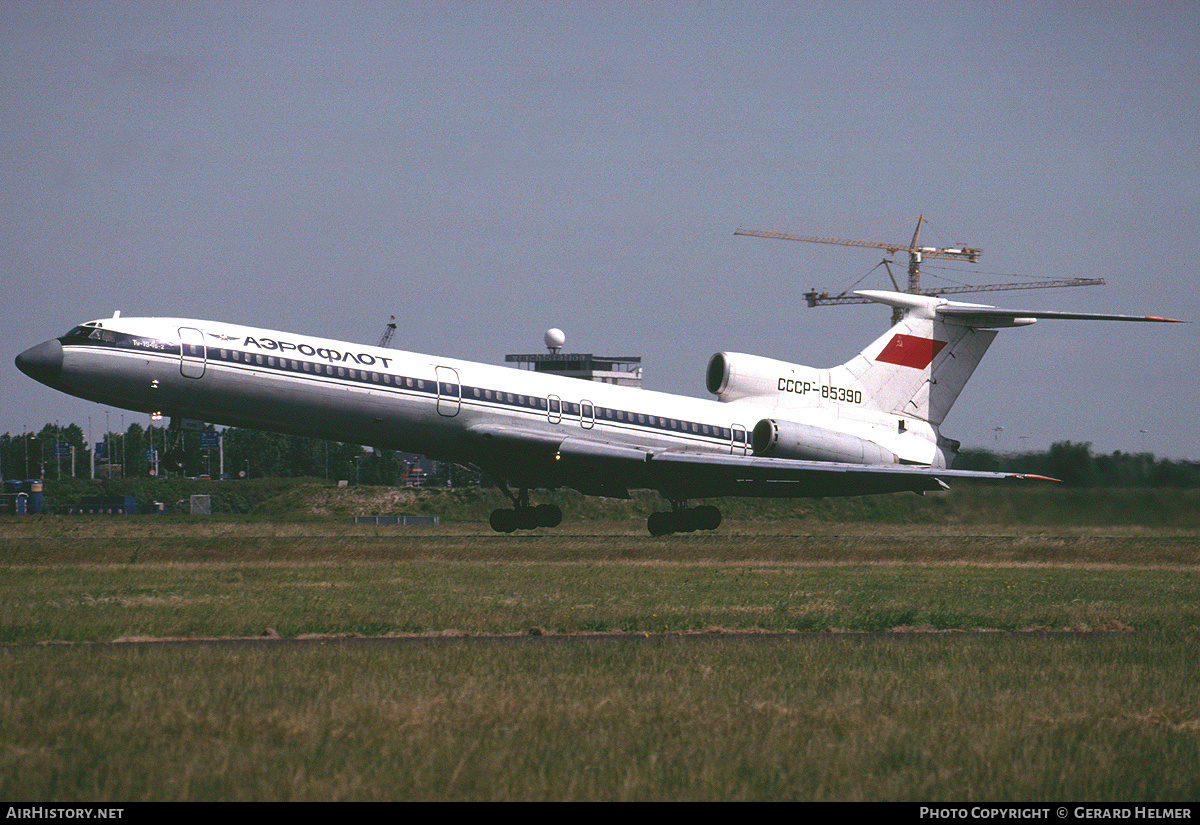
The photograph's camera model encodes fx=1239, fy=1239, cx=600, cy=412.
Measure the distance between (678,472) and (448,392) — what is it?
765 cm

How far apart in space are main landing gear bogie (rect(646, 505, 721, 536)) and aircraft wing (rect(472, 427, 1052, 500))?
80 cm

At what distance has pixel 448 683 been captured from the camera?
11.7m

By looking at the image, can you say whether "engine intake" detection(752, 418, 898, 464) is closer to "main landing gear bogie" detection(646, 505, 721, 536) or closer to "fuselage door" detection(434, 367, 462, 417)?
"main landing gear bogie" detection(646, 505, 721, 536)

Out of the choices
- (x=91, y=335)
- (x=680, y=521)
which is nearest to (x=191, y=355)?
(x=91, y=335)

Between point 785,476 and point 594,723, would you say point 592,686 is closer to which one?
point 594,723

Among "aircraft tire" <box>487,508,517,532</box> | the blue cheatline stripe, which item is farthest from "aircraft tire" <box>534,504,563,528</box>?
the blue cheatline stripe

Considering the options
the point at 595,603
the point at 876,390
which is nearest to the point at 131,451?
the point at 876,390

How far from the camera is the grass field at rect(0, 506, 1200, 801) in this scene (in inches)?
332

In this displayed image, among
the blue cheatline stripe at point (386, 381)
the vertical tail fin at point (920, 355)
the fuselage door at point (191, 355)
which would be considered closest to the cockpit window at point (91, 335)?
the blue cheatline stripe at point (386, 381)

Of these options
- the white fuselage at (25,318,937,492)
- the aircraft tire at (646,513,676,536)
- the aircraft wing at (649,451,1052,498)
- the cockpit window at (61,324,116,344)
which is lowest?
the aircraft tire at (646,513,676,536)

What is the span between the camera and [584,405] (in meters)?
36.7

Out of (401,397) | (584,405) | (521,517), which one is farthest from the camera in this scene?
(521,517)

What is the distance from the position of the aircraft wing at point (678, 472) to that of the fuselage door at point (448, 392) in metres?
0.99

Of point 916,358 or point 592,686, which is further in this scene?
point 916,358
